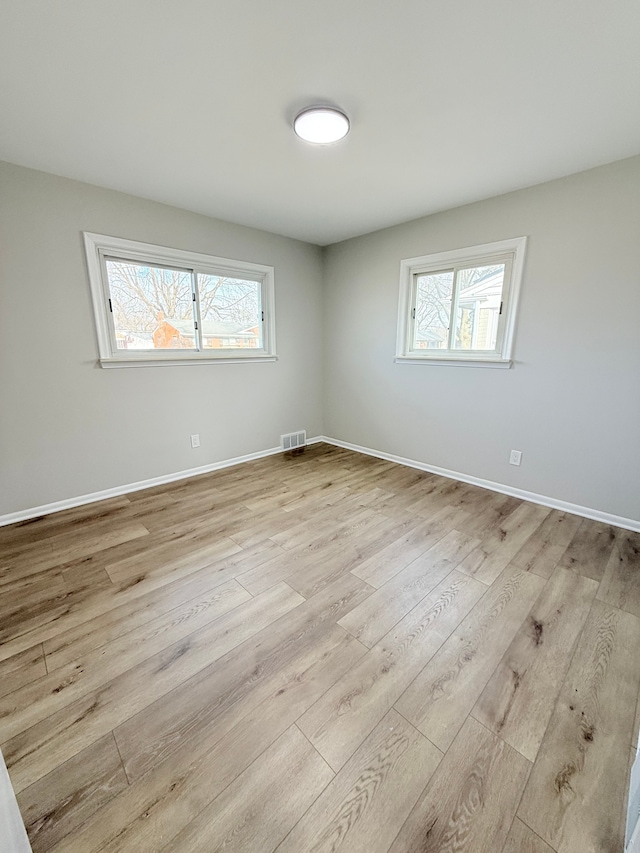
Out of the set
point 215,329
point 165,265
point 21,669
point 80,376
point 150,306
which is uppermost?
point 165,265

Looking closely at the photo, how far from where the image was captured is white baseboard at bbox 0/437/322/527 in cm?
253

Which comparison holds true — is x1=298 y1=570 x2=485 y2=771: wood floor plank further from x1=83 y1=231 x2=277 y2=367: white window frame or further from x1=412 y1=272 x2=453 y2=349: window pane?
x1=83 y1=231 x2=277 y2=367: white window frame

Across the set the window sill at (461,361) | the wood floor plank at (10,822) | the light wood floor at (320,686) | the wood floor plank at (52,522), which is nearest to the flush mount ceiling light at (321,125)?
the window sill at (461,361)

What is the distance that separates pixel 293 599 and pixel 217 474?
202cm

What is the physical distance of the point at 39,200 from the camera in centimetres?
234

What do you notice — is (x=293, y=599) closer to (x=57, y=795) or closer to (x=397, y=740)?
(x=397, y=740)

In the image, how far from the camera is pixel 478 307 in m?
3.03

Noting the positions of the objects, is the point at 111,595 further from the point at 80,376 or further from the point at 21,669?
the point at 80,376

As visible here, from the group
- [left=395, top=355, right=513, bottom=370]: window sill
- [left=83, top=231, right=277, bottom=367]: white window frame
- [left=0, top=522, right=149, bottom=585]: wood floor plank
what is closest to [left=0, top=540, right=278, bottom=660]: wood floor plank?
[left=0, top=522, right=149, bottom=585]: wood floor plank

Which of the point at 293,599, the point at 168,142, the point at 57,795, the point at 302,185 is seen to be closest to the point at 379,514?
the point at 293,599

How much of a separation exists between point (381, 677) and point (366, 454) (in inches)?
113

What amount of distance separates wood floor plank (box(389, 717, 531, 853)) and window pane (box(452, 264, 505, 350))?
9.07 feet

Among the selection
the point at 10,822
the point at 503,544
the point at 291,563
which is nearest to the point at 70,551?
the point at 291,563

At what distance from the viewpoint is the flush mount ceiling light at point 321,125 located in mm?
1719
